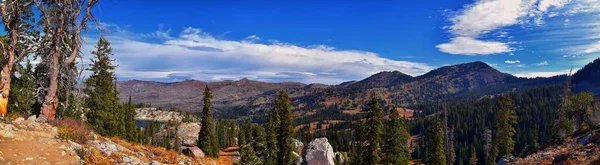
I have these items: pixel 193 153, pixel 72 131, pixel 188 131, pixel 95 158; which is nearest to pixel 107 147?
pixel 72 131

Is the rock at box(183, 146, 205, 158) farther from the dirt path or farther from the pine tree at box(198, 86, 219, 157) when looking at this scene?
the pine tree at box(198, 86, 219, 157)

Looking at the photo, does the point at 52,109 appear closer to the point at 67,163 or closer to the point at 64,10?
the point at 64,10

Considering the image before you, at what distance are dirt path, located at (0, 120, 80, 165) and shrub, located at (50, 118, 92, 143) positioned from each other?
528 millimetres

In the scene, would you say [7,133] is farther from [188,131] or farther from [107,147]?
[188,131]

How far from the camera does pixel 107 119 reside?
52.7m

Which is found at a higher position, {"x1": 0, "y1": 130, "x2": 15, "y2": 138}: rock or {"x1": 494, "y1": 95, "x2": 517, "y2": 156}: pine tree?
{"x1": 0, "y1": 130, "x2": 15, "y2": 138}: rock

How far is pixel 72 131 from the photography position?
19281 millimetres

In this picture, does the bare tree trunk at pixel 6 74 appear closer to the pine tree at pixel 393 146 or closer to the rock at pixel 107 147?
the rock at pixel 107 147

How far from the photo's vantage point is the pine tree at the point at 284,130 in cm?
6062

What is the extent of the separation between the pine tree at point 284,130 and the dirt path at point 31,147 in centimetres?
4346

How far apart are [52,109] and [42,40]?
4.67 meters

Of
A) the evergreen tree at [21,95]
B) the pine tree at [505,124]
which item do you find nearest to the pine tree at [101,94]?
the evergreen tree at [21,95]

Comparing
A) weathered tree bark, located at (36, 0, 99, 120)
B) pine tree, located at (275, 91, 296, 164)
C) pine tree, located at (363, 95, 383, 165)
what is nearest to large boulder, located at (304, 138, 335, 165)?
pine tree, located at (275, 91, 296, 164)

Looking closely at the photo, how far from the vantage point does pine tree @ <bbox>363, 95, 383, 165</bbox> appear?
143ft
